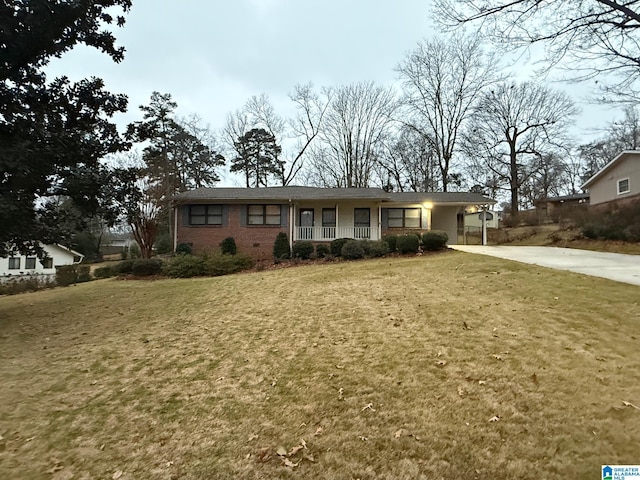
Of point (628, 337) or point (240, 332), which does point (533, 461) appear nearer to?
point (628, 337)

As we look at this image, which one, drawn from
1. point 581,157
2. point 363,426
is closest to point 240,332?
point 363,426

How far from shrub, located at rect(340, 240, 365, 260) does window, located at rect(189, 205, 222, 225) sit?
24.4 ft

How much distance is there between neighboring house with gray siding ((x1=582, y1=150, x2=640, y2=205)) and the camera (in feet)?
65.1

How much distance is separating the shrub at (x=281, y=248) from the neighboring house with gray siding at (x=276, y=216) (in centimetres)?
83

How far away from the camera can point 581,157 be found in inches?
1375

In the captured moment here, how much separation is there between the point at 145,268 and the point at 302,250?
22.0 ft

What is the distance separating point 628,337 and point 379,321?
3324mm

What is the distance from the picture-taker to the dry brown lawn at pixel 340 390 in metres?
2.74

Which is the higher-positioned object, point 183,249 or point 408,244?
point 408,244

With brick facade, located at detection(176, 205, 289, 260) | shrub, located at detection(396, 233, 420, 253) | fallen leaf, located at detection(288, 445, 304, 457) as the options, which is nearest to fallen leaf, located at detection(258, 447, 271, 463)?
fallen leaf, located at detection(288, 445, 304, 457)

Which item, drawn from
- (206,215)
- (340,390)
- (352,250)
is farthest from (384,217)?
(340,390)

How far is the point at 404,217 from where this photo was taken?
2047cm

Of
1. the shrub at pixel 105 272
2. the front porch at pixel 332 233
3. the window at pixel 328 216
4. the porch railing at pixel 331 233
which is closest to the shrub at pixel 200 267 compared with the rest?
the shrub at pixel 105 272

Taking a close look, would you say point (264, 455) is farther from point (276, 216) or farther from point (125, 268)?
point (276, 216)
